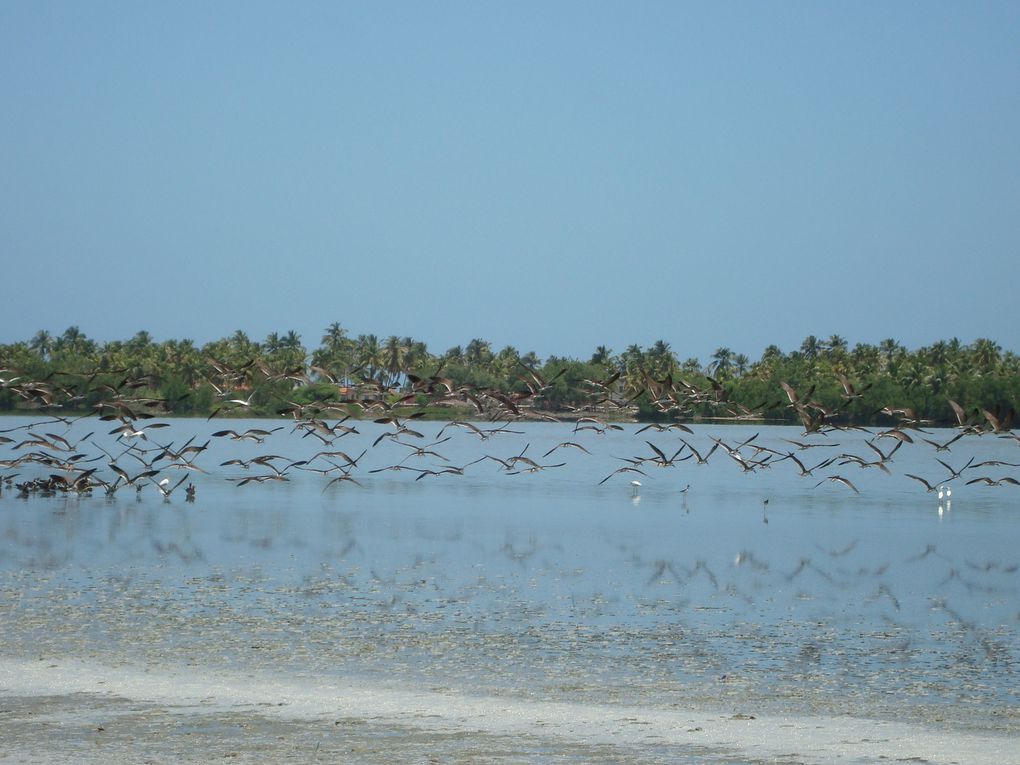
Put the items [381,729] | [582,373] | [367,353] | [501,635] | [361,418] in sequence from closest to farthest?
[381,729] → [501,635] → [361,418] → [582,373] → [367,353]

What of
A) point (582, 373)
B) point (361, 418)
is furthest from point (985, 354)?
point (361, 418)

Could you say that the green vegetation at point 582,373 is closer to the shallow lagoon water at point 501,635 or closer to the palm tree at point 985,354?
the palm tree at point 985,354

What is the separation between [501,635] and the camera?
58.3 feet

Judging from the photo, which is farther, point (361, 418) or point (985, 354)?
point (985, 354)

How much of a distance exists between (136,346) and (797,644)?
157m

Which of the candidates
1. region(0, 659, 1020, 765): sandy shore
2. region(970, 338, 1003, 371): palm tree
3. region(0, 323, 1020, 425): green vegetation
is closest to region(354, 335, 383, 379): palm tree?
region(0, 323, 1020, 425): green vegetation

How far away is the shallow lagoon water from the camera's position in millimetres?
12000

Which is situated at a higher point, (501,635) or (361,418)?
(361,418)

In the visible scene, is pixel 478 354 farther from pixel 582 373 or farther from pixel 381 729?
pixel 381 729

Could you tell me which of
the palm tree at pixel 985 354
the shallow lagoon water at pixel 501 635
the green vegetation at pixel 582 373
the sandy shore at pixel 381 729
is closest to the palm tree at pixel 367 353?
the green vegetation at pixel 582 373

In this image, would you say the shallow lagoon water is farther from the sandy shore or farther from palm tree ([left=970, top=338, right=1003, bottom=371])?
palm tree ([left=970, top=338, right=1003, bottom=371])

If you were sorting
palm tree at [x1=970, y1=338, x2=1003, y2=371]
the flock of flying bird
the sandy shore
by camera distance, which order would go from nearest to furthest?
the sandy shore
the flock of flying bird
palm tree at [x1=970, y1=338, x2=1003, y2=371]

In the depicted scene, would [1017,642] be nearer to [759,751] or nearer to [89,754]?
[759,751]

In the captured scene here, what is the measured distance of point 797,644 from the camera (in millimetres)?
17484
